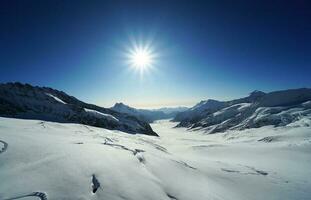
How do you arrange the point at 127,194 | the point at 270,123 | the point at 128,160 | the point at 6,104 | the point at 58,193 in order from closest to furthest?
the point at 58,193, the point at 127,194, the point at 128,160, the point at 6,104, the point at 270,123

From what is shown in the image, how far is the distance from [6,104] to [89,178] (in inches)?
5082

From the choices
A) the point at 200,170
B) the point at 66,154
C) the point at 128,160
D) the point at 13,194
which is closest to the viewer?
the point at 13,194

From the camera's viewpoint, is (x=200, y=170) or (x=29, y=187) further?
(x=200, y=170)

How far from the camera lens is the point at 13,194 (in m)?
9.75

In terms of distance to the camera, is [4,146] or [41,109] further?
[41,109]

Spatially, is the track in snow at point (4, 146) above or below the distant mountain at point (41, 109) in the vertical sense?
below

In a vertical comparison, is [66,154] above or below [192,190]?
above

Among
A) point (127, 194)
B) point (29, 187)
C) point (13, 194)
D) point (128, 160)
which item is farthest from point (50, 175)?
point (128, 160)

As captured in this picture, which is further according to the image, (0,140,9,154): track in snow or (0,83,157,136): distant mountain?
(0,83,157,136): distant mountain

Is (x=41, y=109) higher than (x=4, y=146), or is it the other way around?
(x=41, y=109)

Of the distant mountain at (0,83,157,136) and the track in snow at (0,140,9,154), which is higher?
the distant mountain at (0,83,157,136)

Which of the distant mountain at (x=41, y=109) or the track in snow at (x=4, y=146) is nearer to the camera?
the track in snow at (x=4, y=146)

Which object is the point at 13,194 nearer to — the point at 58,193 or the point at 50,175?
the point at 58,193

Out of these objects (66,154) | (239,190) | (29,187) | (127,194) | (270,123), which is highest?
(270,123)
